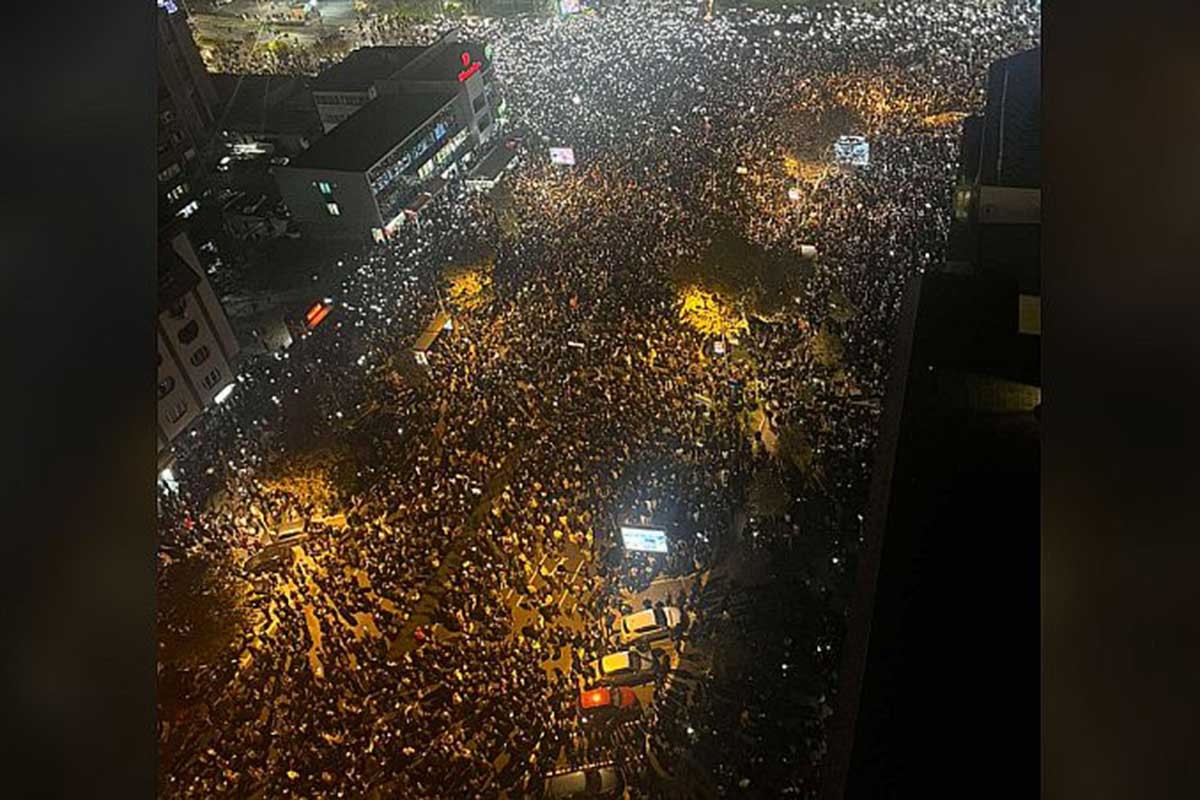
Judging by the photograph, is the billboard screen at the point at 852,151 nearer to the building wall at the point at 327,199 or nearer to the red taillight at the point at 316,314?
the building wall at the point at 327,199

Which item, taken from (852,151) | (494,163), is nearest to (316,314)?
(494,163)

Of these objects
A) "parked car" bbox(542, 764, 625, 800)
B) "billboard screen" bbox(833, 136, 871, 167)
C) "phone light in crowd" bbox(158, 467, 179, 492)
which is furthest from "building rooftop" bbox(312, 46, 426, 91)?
"parked car" bbox(542, 764, 625, 800)

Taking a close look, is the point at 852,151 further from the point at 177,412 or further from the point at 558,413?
the point at 177,412

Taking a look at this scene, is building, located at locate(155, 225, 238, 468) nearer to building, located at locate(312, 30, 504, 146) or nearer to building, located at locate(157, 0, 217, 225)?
building, located at locate(157, 0, 217, 225)

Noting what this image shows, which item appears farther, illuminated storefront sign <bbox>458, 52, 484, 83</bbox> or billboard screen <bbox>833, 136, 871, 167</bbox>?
billboard screen <bbox>833, 136, 871, 167</bbox>

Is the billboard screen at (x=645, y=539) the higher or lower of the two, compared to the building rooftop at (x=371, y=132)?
lower

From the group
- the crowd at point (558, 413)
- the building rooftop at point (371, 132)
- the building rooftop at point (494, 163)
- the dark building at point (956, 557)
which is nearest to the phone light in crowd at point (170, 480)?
the crowd at point (558, 413)
